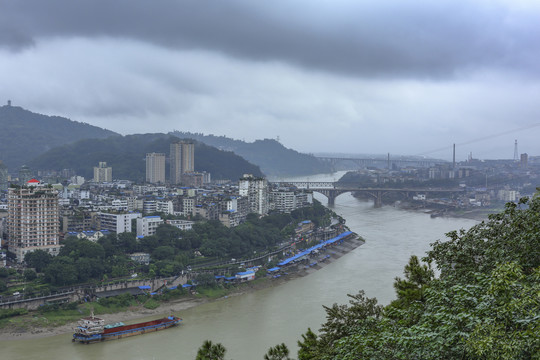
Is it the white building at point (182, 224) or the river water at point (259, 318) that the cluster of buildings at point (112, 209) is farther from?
the river water at point (259, 318)

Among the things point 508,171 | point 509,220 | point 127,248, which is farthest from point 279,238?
point 508,171

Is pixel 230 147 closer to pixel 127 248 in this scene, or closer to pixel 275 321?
pixel 127 248

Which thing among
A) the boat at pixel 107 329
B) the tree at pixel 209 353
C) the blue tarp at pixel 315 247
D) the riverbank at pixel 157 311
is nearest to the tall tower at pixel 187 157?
the blue tarp at pixel 315 247

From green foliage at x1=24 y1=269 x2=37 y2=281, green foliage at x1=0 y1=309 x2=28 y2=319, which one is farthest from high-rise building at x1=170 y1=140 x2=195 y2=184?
green foliage at x1=0 y1=309 x2=28 y2=319

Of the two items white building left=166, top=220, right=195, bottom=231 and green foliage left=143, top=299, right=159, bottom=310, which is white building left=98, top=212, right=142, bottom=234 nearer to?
white building left=166, top=220, right=195, bottom=231

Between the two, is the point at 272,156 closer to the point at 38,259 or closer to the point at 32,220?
the point at 32,220

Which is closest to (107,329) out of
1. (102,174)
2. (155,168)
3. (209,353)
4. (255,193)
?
(209,353)
